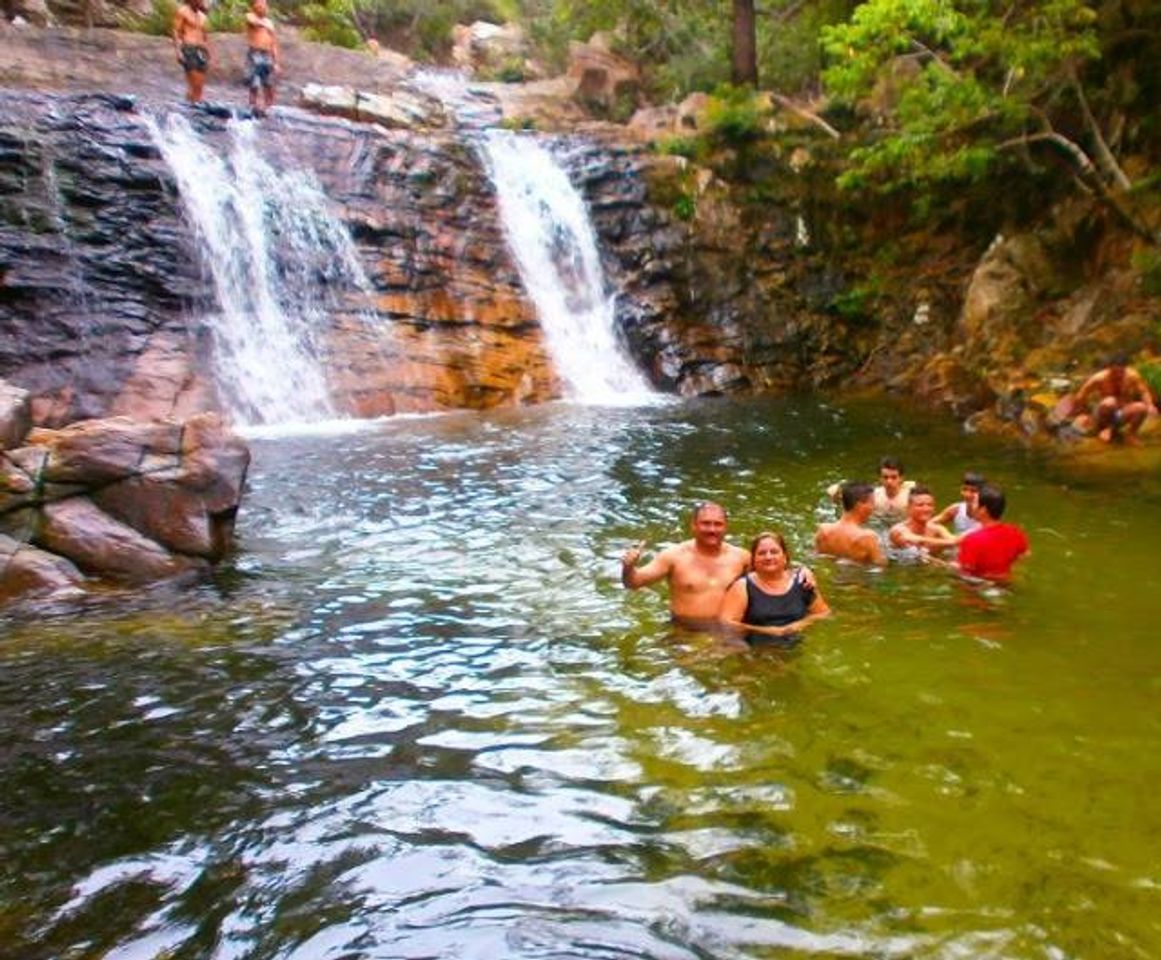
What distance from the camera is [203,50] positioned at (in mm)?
19125

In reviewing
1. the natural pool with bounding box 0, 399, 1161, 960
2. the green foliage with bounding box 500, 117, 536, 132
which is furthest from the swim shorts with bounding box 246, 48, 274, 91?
the natural pool with bounding box 0, 399, 1161, 960

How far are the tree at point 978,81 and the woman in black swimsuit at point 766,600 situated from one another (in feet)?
31.1

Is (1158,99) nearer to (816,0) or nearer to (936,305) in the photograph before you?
(936,305)

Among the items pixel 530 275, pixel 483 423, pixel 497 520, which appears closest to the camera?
pixel 497 520

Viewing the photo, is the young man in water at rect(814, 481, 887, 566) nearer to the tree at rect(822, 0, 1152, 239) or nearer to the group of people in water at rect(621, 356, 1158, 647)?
the group of people in water at rect(621, 356, 1158, 647)

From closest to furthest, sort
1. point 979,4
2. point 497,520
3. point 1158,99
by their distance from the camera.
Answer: point 497,520, point 979,4, point 1158,99

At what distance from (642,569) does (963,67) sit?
16.3 m

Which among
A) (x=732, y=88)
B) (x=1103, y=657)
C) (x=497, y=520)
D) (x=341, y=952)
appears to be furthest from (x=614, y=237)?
(x=341, y=952)

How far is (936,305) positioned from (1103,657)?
1605cm

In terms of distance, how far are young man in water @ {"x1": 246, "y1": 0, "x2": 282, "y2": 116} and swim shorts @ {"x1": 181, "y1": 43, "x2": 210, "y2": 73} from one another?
89 cm

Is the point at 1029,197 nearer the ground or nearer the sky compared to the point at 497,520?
nearer the sky

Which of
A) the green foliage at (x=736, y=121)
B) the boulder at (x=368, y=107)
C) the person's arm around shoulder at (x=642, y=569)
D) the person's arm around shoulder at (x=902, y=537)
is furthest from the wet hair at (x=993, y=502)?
the boulder at (x=368, y=107)

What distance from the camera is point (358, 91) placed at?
75.3 feet

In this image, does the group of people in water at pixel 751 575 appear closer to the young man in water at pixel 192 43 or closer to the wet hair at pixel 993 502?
the wet hair at pixel 993 502
